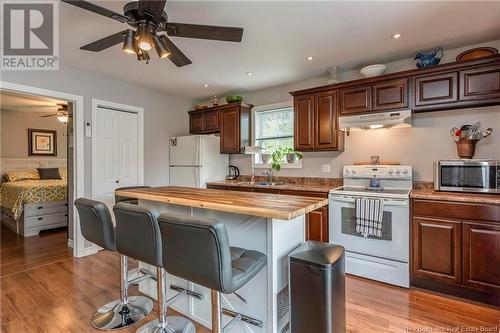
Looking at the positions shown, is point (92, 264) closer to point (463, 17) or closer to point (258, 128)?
point (258, 128)

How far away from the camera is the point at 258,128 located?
4582 mm

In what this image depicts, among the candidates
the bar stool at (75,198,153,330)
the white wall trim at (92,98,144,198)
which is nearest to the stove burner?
the bar stool at (75,198,153,330)

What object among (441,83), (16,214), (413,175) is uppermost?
(441,83)

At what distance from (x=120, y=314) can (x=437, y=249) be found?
114 inches

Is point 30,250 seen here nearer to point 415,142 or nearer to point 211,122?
point 211,122

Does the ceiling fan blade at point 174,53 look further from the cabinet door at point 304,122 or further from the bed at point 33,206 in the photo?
the bed at point 33,206

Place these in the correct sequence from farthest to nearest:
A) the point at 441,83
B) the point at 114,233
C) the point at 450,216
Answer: the point at 441,83
the point at 450,216
the point at 114,233

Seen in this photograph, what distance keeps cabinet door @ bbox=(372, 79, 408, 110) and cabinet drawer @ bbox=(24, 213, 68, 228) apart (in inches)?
223

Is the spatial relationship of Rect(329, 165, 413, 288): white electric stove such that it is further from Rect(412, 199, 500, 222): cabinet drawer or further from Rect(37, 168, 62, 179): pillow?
Rect(37, 168, 62, 179): pillow

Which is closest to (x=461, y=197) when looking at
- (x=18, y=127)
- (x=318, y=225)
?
(x=318, y=225)

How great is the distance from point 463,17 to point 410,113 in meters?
0.93

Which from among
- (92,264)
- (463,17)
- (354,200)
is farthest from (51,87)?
(463,17)

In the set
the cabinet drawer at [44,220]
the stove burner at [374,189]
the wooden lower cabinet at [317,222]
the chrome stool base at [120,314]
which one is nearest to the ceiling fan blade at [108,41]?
the chrome stool base at [120,314]

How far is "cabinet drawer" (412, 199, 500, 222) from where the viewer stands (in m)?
2.27
